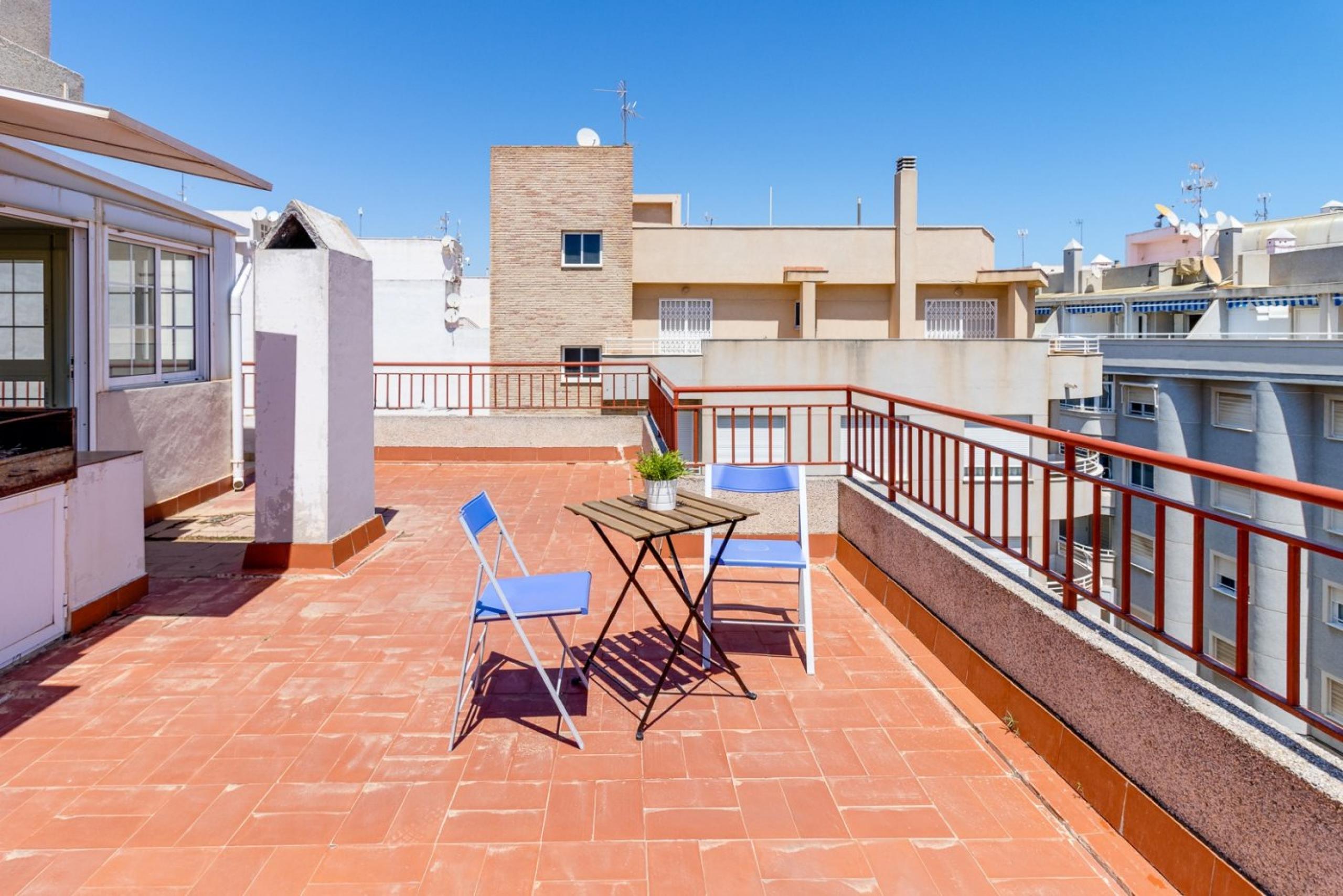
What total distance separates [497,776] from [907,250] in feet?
85.0

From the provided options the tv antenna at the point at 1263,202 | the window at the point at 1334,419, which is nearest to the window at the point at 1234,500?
the window at the point at 1334,419

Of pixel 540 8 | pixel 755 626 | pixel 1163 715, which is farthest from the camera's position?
pixel 540 8

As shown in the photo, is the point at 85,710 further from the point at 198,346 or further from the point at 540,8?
the point at 540,8

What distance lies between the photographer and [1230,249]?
35.5m

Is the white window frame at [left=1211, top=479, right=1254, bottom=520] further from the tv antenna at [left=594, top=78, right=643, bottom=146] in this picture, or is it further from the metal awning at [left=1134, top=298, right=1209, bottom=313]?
the tv antenna at [left=594, top=78, right=643, bottom=146]

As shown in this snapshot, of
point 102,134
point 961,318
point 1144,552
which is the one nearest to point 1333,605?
point 1144,552

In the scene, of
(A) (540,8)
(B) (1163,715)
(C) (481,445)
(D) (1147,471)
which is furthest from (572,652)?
(D) (1147,471)

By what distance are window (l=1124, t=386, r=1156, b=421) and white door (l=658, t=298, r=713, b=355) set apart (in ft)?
54.5

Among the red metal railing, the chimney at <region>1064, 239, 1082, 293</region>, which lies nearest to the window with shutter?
the red metal railing

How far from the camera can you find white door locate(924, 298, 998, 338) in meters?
27.7

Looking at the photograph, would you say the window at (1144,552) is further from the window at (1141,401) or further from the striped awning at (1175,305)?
the striped awning at (1175,305)

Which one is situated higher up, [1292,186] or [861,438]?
[1292,186]

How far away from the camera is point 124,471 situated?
197 inches

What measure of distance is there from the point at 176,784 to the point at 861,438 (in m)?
4.79
